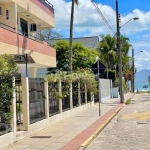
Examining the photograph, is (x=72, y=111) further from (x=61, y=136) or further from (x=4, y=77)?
(x=4, y=77)

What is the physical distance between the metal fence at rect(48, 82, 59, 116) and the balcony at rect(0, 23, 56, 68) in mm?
1646

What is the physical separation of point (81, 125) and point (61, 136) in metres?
3.25

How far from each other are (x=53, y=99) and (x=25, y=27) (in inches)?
495

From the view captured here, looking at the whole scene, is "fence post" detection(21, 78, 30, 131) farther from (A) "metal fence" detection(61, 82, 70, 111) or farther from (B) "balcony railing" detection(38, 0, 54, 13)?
(B) "balcony railing" detection(38, 0, 54, 13)

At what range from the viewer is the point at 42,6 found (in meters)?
27.2

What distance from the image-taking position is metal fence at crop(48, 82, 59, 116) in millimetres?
14977

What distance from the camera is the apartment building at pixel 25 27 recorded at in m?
19.3

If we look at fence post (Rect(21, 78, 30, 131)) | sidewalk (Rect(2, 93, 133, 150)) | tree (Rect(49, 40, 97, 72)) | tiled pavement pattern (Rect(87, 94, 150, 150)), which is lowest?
tiled pavement pattern (Rect(87, 94, 150, 150))

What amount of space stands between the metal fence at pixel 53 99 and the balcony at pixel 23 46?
1646 mm

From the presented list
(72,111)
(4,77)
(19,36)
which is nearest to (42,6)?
(19,36)

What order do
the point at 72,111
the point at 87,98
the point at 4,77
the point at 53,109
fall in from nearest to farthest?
the point at 4,77
the point at 53,109
the point at 72,111
the point at 87,98

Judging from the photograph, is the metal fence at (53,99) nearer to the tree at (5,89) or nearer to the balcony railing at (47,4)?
the tree at (5,89)

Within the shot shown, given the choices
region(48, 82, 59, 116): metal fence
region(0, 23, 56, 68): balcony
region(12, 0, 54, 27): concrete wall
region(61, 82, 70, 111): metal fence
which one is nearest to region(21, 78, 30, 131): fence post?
region(48, 82, 59, 116): metal fence

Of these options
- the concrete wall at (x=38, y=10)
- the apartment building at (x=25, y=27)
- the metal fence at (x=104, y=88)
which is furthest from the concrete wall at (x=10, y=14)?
the metal fence at (x=104, y=88)
